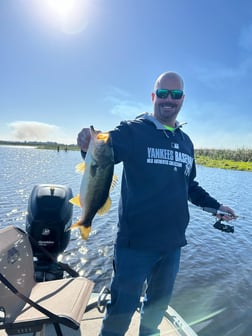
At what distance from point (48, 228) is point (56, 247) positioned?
0.92 feet

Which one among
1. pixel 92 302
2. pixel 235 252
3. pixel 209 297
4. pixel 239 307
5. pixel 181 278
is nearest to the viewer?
pixel 92 302

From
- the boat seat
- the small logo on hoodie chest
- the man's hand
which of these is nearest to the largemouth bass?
the man's hand

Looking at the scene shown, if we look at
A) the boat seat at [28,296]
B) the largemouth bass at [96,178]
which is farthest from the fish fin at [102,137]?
the boat seat at [28,296]

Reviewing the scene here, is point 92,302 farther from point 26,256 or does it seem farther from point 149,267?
point 149,267

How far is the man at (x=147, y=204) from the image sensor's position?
2.53m

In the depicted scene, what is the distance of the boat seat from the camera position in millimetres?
2467

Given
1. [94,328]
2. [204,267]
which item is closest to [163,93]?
[94,328]

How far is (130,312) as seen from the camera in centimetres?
260

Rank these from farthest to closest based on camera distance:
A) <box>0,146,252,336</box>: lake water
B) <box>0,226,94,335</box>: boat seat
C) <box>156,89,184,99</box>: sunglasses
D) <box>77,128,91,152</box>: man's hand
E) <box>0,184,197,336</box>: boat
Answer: <box>0,146,252,336</box>: lake water
<box>0,184,197,336</box>: boat
<box>156,89,184,99</box>: sunglasses
<box>0,226,94,335</box>: boat seat
<box>77,128,91,152</box>: man's hand

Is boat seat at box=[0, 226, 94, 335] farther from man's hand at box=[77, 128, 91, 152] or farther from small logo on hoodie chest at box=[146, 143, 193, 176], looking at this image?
small logo on hoodie chest at box=[146, 143, 193, 176]

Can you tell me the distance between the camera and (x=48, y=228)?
3949 millimetres

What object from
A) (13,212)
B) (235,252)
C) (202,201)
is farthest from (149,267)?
(13,212)

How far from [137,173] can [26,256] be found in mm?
1591

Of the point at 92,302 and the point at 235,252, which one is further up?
the point at 92,302
